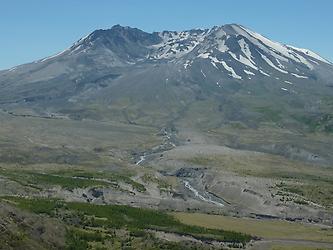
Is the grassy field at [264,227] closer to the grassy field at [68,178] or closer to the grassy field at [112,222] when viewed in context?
the grassy field at [112,222]

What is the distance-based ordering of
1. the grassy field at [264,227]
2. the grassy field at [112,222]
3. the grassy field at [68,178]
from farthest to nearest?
the grassy field at [68,178] < the grassy field at [264,227] < the grassy field at [112,222]

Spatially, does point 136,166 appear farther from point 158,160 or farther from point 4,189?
point 4,189

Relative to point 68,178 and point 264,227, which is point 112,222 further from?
point 68,178

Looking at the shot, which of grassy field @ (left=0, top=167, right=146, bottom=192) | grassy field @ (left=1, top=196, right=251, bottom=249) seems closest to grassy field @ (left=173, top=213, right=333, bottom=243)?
grassy field @ (left=1, top=196, right=251, bottom=249)

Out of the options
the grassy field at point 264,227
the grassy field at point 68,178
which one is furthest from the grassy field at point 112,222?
the grassy field at point 68,178

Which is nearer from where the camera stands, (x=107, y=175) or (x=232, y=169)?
(x=107, y=175)

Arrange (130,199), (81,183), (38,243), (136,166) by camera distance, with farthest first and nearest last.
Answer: (136,166)
(81,183)
(130,199)
(38,243)

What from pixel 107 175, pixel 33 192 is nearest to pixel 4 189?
pixel 33 192

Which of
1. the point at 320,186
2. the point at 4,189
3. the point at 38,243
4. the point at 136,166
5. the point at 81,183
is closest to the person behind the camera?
the point at 38,243

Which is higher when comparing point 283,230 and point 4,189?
point 4,189
